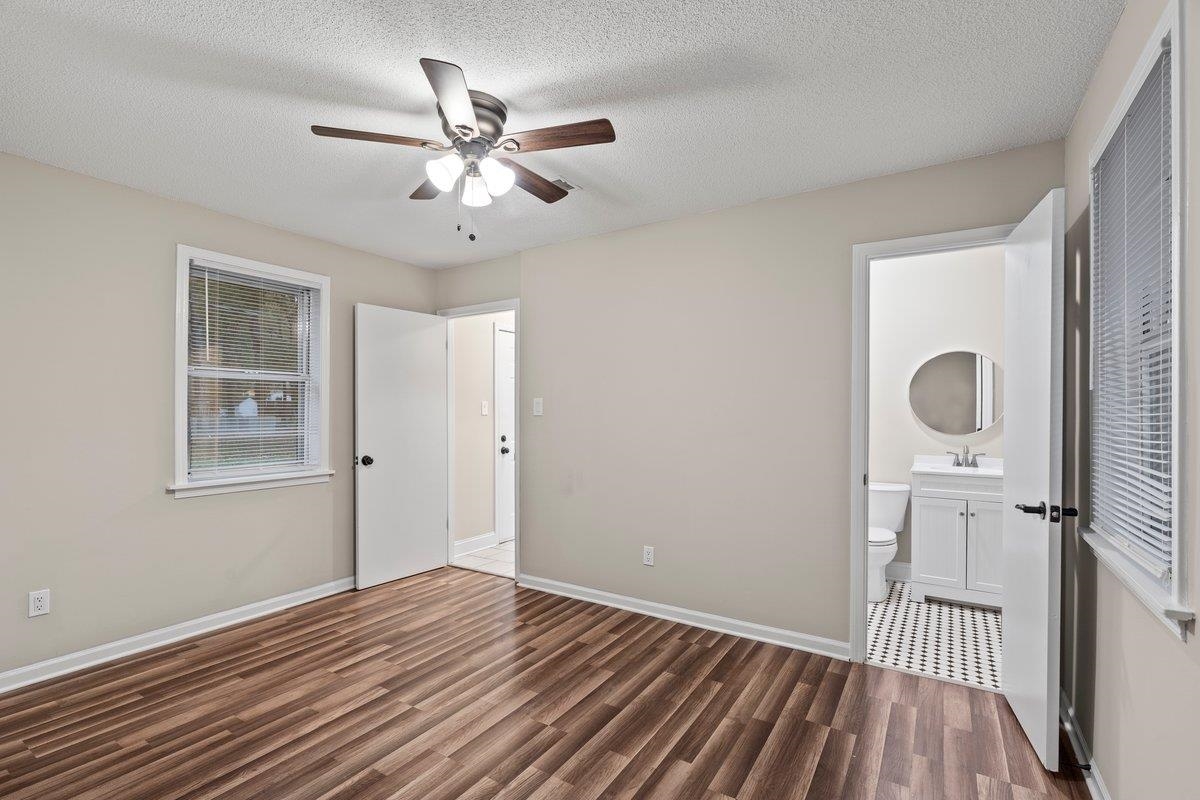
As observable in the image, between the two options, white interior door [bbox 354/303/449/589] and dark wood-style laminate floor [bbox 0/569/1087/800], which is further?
white interior door [bbox 354/303/449/589]

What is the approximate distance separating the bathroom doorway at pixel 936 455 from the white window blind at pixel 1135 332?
4.76 feet

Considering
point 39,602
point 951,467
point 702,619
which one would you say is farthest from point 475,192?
point 951,467

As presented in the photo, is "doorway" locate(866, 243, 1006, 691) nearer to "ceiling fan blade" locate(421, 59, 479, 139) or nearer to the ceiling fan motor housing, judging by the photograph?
the ceiling fan motor housing

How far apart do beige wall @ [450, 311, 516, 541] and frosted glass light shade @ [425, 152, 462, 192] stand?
273 centimetres

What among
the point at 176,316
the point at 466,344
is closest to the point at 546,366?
the point at 466,344

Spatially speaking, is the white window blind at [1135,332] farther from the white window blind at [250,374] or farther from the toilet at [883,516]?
the white window blind at [250,374]

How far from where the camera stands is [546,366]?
13.4 ft

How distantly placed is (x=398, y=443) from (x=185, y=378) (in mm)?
1452

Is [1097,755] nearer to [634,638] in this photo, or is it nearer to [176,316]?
[634,638]

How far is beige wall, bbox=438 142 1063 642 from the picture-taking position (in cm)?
294

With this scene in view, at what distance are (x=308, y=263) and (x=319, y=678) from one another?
2.64 metres

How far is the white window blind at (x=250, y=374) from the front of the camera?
3.36m

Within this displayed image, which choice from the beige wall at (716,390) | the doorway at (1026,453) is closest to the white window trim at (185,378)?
the beige wall at (716,390)

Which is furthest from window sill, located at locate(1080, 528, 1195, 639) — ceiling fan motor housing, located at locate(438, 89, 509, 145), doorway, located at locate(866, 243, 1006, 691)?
ceiling fan motor housing, located at locate(438, 89, 509, 145)
